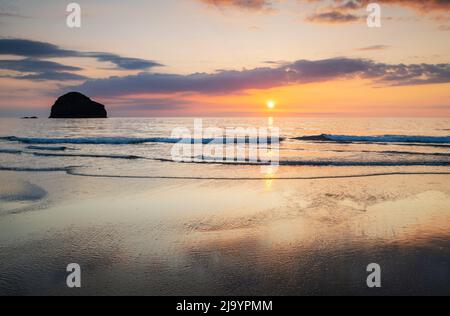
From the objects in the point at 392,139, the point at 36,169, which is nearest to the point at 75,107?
the point at 392,139

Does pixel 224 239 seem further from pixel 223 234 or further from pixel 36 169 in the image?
pixel 36 169

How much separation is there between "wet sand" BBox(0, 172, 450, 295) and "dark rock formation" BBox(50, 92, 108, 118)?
478ft

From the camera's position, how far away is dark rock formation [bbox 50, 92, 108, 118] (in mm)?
143625

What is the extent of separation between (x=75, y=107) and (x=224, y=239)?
6076 inches

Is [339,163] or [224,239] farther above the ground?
[339,163]

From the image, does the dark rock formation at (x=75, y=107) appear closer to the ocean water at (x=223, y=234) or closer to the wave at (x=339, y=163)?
the wave at (x=339, y=163)

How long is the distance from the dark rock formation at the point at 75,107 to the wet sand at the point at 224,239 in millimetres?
145803

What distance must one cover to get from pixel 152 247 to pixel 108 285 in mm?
1454

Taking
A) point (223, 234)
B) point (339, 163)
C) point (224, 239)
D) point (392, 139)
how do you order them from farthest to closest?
point (392, 139), point (339, 163), point (223, 234), point (224, 239)

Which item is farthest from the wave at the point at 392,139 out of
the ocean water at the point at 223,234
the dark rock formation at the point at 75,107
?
the dark rock formation at the point at 75,107

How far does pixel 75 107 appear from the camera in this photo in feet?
473

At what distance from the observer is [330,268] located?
494 cm

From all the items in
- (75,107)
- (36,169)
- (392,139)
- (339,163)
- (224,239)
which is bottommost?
(224,239)
